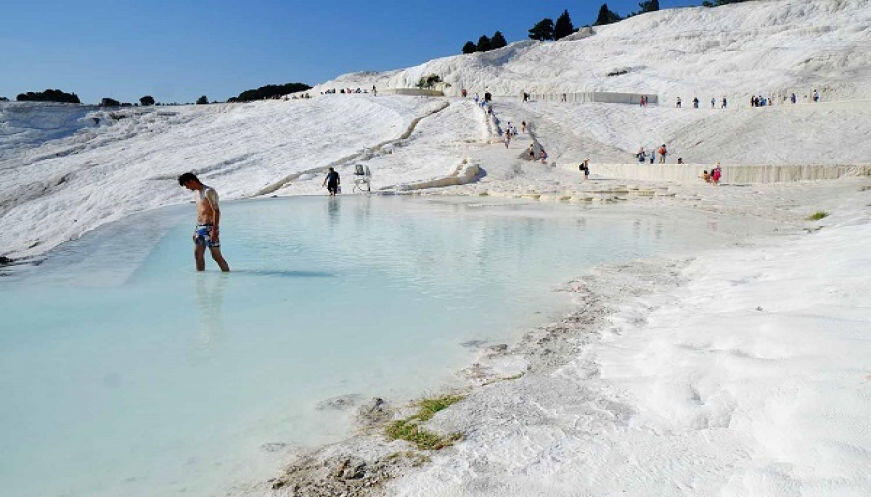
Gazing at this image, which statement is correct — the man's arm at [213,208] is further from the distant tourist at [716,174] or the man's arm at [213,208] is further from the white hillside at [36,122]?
the white hillside at [36,122]

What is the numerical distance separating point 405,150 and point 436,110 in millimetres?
10539

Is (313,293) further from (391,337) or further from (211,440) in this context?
(211,440)

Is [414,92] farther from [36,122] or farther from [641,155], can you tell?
[36,122]

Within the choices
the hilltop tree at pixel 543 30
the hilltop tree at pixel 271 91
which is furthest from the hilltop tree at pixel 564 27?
the hilltop tree at pixel 271 91

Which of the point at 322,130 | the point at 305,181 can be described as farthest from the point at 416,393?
the point at 322,130

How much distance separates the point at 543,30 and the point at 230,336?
9307cm

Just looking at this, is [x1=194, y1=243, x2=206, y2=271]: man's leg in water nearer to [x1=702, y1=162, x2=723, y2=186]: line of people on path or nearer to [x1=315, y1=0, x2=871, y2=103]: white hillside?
[x1=702, y1=162, x2=723, y2=186]: line of people on path

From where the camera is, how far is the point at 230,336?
4965 millimetres

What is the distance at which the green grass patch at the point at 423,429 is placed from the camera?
3.07 meters

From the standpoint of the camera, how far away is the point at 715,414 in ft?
9.64

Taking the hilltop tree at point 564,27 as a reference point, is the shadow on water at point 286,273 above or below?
below

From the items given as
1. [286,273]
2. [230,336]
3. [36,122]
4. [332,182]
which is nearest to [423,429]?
[230,336]

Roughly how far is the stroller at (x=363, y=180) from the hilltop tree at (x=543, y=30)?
75.9 m

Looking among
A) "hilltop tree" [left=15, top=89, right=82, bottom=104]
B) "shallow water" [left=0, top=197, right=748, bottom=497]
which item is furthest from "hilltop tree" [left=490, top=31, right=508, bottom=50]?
"shallow water" [left=0, top=197, right=748, bottom=497]
